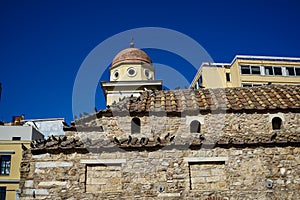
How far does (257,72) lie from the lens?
35.1m

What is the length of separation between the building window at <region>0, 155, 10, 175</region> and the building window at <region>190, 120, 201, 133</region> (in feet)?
65.1

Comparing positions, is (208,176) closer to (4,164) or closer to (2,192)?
(2,192)

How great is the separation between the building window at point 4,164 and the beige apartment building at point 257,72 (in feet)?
64.5

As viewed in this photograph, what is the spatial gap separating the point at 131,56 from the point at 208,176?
2249 cm

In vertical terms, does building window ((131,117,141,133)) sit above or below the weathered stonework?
above

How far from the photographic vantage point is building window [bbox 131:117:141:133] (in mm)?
12922

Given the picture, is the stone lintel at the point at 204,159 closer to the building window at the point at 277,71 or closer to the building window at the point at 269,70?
the building window at the point at 269,70

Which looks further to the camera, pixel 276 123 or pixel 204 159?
pixel 276 123

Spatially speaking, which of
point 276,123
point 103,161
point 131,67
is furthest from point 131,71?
point 103,161

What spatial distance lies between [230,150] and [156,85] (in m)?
19.8

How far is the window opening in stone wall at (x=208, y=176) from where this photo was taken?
33.1 feet

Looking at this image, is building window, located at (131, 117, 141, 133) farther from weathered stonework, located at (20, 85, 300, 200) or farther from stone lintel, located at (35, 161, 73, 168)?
stone lintel, located at (35, 161, 73, 168)

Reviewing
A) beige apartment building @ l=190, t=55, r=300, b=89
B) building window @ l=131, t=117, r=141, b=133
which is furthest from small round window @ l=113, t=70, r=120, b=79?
building window @ l=131, t=117, r=141, b=133

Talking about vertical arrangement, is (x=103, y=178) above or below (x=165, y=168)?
below
